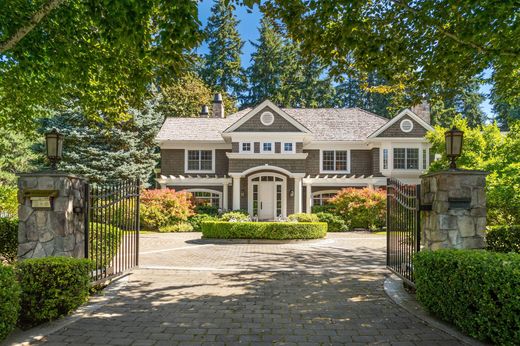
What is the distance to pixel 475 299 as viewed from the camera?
4.27m

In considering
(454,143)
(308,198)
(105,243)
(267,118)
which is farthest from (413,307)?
(267,118)

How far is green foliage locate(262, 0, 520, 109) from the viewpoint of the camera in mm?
6199

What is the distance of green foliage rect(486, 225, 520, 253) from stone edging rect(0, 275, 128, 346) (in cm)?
846

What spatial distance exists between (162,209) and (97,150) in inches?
304

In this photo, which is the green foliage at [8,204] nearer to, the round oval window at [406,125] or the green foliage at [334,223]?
the green foliage at [334,223]

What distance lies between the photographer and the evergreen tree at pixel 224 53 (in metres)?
45.6

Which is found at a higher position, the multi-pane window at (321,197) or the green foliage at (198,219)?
the multi-pane window at (321,197)

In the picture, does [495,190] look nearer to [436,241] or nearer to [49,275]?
[436,241]

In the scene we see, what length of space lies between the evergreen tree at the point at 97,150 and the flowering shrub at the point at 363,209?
14046 millimetres

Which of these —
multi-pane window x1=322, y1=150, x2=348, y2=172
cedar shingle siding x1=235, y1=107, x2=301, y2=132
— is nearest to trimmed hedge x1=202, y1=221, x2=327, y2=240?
cedar shingle siding x1=235, y1=107, x2=301, y2=132

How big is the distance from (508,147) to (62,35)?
14.7 m

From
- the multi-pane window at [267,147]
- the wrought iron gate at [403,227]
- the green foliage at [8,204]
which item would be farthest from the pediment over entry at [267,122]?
the wrought iron gate at [403,227]

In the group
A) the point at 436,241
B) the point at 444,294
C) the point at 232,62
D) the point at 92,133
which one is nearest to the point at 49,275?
the point at 444,294

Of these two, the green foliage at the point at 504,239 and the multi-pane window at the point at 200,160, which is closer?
the green foliage at the point at 504,239
